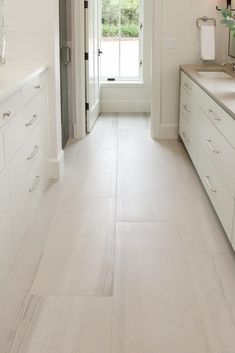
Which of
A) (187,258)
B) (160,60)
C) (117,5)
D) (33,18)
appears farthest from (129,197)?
(117,5)

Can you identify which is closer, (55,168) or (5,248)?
(5,248)

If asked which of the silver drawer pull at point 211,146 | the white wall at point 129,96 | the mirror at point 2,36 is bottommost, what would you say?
the silver drawer pull at point 211,146

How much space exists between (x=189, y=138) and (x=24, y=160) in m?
2.08

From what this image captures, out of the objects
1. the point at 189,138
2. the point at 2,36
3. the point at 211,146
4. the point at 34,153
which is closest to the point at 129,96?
the point at 189,138

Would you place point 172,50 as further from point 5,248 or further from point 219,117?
point 5,248

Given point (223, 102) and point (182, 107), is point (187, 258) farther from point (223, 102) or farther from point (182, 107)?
point (182, 107)

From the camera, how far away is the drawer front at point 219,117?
9.04 feet

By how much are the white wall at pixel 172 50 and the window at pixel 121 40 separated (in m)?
2.03

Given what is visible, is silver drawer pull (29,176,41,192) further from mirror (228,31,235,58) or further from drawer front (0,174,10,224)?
mirror (228,31,235,58)

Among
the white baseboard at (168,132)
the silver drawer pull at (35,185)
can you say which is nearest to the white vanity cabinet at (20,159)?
the silver drawer pull at (35,185)

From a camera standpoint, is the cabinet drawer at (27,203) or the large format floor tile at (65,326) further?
the cabinet drawer at (27,203)

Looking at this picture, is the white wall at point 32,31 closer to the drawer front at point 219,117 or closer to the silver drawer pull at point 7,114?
the drawer front at point 219,117

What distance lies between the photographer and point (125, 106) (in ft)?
24.6

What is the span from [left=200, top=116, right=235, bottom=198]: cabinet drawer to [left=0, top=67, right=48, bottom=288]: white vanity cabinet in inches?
49.0
